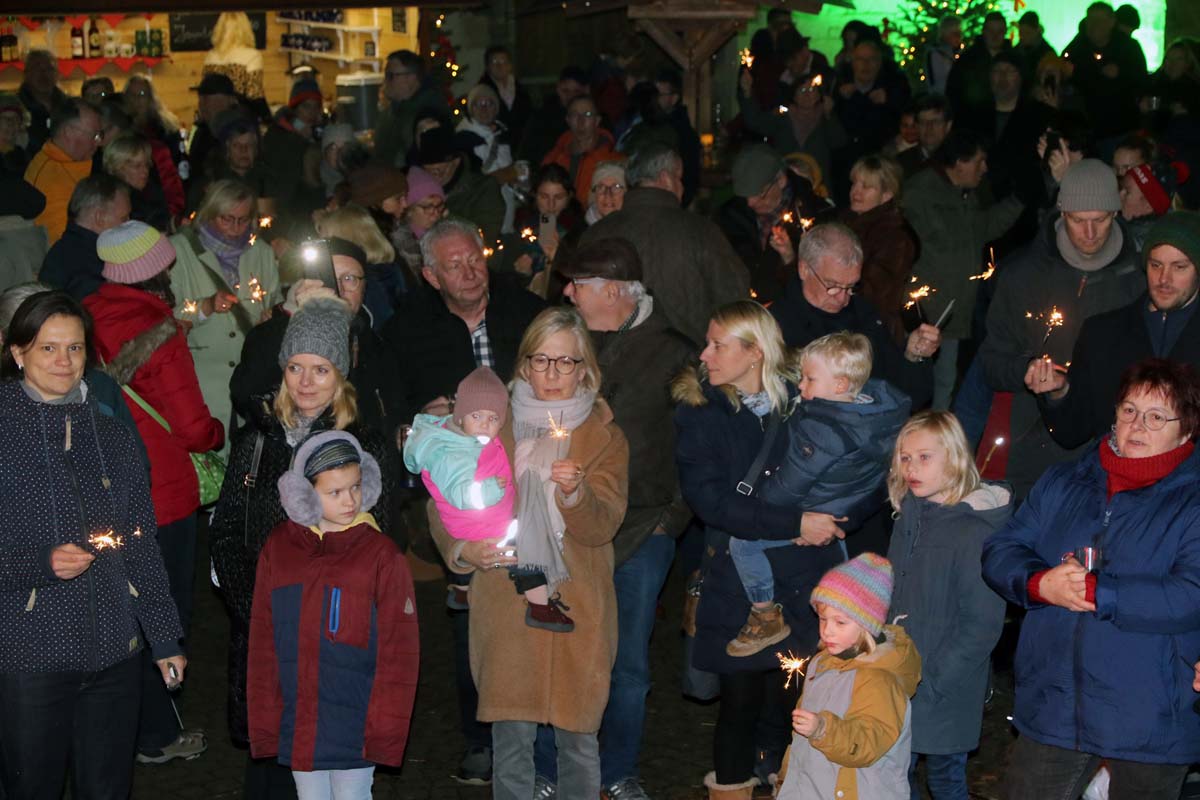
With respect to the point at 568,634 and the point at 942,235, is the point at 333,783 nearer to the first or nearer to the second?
the point at 568,634

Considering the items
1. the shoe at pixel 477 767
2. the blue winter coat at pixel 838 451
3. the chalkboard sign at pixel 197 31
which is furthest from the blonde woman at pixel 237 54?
the blue winter coat at pixel 838 451

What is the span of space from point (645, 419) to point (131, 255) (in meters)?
2.39

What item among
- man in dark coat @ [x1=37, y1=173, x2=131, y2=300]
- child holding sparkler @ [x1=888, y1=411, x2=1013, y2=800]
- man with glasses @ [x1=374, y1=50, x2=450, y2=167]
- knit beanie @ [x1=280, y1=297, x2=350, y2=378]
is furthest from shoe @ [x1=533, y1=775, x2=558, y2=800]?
man with glasses @ [x1=374, y1=50, x2=450, y2=167]

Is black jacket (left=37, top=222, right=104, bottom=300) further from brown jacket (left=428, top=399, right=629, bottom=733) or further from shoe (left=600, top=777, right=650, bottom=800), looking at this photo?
shoe (left=600, top=777, right=650, bottom=800)

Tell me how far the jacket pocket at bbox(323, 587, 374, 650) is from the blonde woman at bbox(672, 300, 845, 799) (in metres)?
1.39

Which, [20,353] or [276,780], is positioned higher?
[20,353]

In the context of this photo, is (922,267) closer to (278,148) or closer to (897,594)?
(897,594)

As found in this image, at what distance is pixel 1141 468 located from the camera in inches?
197

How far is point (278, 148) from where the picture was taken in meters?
14.3

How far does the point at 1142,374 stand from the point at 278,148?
10553 mm

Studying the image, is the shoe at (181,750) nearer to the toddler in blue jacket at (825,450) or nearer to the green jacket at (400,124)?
the toddler in blue jacket at (825,450)

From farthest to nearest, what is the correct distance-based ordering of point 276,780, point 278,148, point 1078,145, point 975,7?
point 975,7 → point 278,148 → point 1078,145 → point 276,780

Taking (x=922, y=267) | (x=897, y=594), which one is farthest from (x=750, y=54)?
(x=897, y=594)

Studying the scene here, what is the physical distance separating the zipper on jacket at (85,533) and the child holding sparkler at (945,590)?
2737mm
